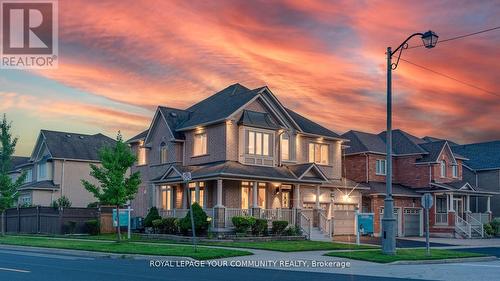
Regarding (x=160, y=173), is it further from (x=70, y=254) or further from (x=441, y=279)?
(x=441, y=279)

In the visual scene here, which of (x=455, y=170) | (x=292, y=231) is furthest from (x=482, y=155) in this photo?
(x=292, y=231)

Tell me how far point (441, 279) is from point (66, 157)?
161 feet

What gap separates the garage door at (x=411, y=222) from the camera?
51531mm

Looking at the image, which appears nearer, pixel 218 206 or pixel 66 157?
pixel 218 206

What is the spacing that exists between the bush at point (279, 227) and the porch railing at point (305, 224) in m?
2.13

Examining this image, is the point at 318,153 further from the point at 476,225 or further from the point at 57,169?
the point at 57,169

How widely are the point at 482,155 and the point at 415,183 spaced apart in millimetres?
12835

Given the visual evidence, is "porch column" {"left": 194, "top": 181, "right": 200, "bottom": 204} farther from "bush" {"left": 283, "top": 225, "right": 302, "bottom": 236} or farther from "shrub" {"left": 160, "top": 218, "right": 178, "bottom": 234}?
"bush" {"left": 283, "top": 225, "right": 302, "bottom": 236}

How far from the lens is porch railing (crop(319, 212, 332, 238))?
40.5 metres

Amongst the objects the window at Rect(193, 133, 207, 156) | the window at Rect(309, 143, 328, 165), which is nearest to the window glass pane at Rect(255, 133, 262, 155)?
the window at Rect(193, 133, 207, 156)

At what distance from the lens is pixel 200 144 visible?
42531 mm

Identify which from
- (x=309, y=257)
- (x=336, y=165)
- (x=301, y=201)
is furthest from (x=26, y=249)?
(x=336, y=165)

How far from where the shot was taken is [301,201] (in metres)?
43.5

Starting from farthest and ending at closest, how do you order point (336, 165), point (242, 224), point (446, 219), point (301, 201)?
point (446, 219), point (336, 165), point (301, 201), point (242, 224)
